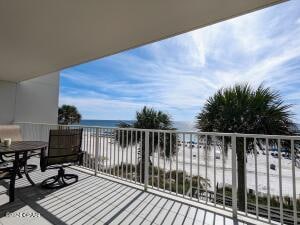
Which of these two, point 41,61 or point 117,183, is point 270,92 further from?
point 41,61

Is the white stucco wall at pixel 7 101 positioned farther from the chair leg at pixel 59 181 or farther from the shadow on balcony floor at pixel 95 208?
the chair leg at pixel 59 181

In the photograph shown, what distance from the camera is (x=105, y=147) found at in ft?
14.1

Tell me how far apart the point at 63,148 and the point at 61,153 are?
0.09 metres

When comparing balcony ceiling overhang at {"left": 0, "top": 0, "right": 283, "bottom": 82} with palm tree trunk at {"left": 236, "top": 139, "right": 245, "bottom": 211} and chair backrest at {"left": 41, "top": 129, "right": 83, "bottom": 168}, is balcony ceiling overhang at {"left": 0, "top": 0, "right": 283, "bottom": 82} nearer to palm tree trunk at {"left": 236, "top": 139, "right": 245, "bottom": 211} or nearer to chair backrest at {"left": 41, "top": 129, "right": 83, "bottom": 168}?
chair backrest at {"left": 41, "top": 129, "right": 83, "bottom": 168}

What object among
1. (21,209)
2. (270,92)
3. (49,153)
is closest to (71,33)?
(49,153)

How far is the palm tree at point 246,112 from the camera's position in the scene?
19.1ft

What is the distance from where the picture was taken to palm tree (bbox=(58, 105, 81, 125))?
18.2 m

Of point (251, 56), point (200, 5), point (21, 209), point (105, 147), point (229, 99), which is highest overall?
point (251, 56)

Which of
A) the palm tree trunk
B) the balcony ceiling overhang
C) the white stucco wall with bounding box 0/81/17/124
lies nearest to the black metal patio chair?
the balcony ceiling overhang

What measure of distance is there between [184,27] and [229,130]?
444 cm

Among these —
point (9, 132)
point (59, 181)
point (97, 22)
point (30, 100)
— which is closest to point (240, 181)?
point (59, 181)

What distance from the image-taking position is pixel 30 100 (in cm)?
733

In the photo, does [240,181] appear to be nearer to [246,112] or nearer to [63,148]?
[246,112]

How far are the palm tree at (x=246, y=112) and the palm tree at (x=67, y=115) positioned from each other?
1469 centimetres
